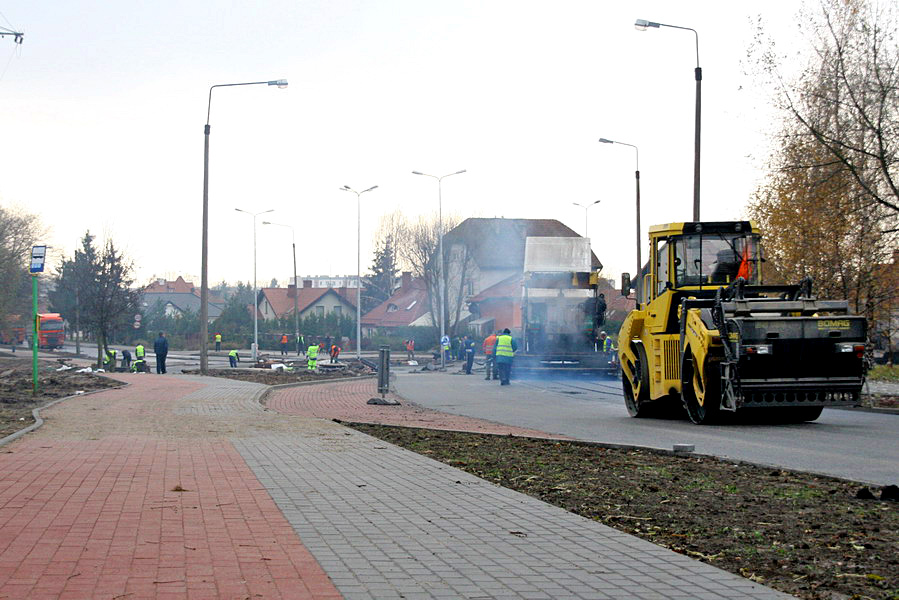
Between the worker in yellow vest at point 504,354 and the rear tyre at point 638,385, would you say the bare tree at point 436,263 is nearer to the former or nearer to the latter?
the worker in yellow vest at point 504,354

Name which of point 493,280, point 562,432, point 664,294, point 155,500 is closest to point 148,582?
point 155,500

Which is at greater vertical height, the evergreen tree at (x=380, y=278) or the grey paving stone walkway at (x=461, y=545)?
the evergreen tree at (x=380, y=278)

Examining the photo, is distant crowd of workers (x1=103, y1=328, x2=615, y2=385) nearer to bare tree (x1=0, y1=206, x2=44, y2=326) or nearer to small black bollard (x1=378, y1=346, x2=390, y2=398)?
small black bollard (x1=378, y1=346, x2=390, y2=398)

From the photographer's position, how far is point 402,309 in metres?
97.7

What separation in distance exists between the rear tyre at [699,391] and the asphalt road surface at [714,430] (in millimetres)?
220

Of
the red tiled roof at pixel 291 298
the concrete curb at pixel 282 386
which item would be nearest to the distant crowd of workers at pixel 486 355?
the concrete curb at pixel 282 386

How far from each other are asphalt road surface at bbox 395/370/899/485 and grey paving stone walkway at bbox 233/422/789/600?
12.8 ft

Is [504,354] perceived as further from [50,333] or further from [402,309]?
[402,309]

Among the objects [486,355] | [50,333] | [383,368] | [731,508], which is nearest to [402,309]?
[50,333]

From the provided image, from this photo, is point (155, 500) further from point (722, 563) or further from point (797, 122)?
point (797, 122)

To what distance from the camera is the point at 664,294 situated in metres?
17.9

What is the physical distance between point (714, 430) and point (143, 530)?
10.8m

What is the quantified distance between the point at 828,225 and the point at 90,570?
23202 millimetres

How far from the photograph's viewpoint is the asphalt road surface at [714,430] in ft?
37.6
